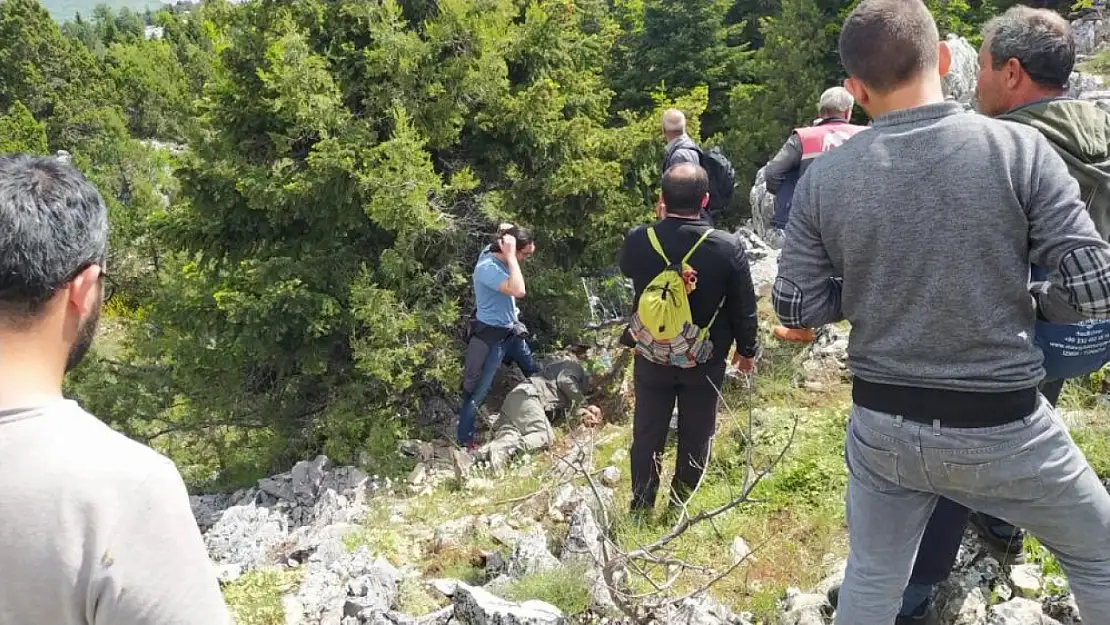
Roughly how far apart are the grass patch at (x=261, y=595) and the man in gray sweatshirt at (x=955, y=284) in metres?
3.12

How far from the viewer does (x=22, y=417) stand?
125cm

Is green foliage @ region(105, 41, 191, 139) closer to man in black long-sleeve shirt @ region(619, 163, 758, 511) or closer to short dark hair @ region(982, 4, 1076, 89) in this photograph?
man in black long-sleeve shirt @ region(619, 163, 758, 511)

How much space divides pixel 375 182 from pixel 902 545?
630 cm

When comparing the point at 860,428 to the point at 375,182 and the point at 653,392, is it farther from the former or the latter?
the point at 375,182

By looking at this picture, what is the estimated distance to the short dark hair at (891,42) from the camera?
192cm

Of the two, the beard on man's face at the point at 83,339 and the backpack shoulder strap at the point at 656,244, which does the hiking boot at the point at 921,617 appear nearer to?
the backpack shoulder strap at the point at 656,244

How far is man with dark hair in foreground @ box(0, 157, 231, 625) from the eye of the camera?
1.24 m

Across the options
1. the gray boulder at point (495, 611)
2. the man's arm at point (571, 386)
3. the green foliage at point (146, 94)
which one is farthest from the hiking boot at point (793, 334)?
the green foliage at point (146, 94)

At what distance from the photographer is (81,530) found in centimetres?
124

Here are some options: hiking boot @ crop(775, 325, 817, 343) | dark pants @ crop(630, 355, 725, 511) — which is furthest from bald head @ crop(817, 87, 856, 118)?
hiking boot @ crop(775, 325, 817, 343)

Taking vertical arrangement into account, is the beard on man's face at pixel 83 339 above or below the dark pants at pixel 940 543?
above

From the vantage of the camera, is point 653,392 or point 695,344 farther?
point 653,392

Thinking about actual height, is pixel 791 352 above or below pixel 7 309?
below

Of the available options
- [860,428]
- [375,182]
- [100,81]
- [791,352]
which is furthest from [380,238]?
[100,81]
